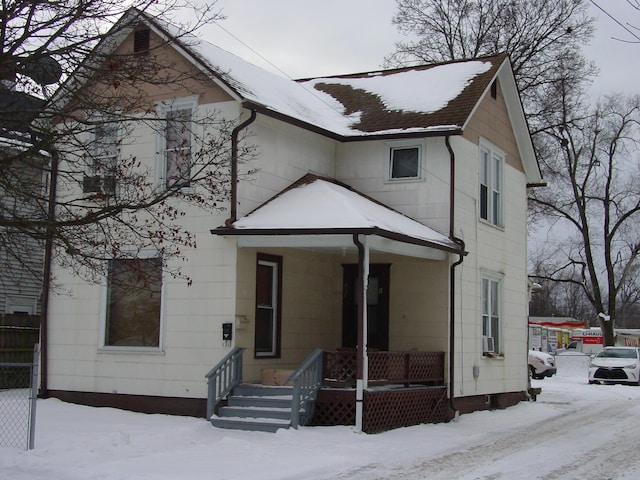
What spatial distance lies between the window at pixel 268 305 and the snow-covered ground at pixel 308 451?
6.71 ft

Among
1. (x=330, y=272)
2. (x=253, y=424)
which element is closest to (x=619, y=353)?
(x=330, y=272)

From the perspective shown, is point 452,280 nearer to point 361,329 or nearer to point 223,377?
point 361,329

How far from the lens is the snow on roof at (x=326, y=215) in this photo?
49.3 feet

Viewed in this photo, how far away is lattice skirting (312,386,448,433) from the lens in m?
15.0

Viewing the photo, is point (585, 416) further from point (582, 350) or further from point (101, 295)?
point (582, 350)

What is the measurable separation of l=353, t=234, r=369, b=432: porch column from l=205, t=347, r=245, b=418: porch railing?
2.16 metres

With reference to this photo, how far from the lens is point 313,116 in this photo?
61.3ft

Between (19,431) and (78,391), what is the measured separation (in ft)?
11.0

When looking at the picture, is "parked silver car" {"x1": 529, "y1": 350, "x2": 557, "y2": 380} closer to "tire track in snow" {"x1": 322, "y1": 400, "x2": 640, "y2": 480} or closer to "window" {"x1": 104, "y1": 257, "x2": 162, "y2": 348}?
"tire track in snow" {"x1": 322, "y1": 400, "x2": 640, "y2": 480}

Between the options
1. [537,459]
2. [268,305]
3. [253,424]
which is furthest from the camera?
[268,305]

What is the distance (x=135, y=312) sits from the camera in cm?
1688

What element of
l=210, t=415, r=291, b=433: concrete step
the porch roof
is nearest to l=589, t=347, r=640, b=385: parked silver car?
the porch roof

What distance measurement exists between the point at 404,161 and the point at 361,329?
17.3 ft

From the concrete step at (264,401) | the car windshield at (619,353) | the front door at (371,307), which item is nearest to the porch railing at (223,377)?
the concrete step at (264,401)
